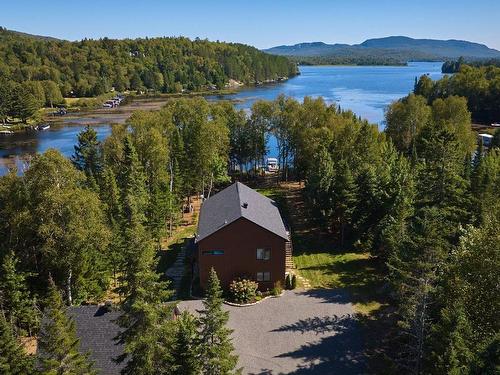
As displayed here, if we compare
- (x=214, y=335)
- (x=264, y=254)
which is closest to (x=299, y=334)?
(x=264, y=254)

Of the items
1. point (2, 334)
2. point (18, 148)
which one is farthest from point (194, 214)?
point (18, 148)

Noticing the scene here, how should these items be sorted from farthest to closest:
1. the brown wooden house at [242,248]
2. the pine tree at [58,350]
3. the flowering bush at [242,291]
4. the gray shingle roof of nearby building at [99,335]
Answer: the brown wooden house at [242,248], the flowering bush at [242,291], the gray shingle roof of nearby building at [99,335], the pine tree at [58,350]

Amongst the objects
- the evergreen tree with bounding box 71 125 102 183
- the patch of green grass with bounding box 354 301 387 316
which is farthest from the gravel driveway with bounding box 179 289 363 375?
the evergreen tree with bounding box 71 125 102 183

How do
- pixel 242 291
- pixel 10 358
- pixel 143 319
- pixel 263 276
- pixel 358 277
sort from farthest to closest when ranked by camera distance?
pixel 358 277 < pixel 263 276 < pixel 242 291 < pixel 10 358 < pixel 143 319

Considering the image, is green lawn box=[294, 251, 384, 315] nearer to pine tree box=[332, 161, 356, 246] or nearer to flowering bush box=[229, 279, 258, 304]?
pine tree box=[332, 161, 356, 246]

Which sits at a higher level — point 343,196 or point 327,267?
point 343,196

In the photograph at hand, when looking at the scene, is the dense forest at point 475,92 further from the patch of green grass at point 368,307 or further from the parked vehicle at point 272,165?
the patch of green grass at point 368,307

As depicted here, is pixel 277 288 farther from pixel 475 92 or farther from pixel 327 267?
pixel 475 92

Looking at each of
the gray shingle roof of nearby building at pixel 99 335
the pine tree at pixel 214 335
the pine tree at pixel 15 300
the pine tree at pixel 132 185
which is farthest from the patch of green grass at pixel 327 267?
the pine tree at pixel 15 300
